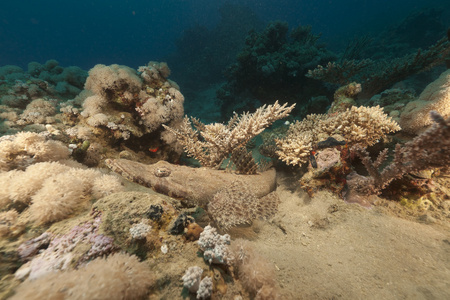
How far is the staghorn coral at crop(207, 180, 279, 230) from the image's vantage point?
282cm

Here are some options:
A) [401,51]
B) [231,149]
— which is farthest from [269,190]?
[401,51]

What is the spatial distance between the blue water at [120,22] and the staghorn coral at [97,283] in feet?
180

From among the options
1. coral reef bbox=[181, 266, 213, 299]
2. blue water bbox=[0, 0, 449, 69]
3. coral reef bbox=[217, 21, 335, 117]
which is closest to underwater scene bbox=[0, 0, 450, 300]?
coral reef bbox=[181, 266, 213, 299]

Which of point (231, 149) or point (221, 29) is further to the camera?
point (221, 29)

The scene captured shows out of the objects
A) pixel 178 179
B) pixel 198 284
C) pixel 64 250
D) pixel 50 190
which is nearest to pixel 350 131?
pixel 178 179

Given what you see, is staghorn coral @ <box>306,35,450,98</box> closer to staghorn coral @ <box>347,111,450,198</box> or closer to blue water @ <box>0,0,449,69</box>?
staghorn coral @ <box>347,111,450,198</box>

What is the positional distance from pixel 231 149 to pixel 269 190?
1.33 meters

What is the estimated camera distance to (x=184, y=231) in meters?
2.15

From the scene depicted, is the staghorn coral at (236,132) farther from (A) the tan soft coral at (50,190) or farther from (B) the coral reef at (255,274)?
(B) the coral reef at (255,274)

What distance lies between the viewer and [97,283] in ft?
4.13

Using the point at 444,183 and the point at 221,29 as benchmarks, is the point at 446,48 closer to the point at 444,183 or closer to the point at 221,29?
the point at 444,183

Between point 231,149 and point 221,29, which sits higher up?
point 221,29

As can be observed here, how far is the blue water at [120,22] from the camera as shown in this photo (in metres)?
52.4

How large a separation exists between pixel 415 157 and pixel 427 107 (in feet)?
7.10
